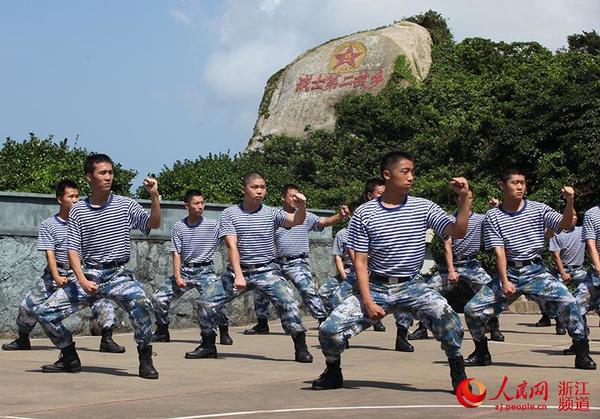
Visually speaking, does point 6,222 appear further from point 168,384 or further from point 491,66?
point 491,66

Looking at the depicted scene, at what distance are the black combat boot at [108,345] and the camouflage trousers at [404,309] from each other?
4.99m

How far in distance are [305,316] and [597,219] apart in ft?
30.1

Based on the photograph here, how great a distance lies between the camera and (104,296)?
11820 mm

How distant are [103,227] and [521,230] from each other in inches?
161

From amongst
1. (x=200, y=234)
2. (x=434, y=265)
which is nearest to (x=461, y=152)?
(x=434, y=265)

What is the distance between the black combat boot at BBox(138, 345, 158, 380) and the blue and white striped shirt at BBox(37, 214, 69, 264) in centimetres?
301

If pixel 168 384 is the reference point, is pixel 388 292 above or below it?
above

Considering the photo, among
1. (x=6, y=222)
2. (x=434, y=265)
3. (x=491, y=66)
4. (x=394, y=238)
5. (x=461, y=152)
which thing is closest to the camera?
(x=394, y=238)

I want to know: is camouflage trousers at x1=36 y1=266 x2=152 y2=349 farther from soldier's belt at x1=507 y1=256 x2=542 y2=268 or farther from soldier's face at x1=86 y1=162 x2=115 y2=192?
soldier's belt at x1=507 y1=256 x2=542 y2=268

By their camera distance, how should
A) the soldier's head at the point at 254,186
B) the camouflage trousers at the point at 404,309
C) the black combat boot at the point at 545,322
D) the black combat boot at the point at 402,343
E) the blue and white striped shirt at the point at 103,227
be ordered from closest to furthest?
the camouflage trousers at the point at 404,309
the blue and white striped shirt at the point at 103,227
the soldier's head at the point at 254,186
the black combat boot at the point at 402,343
the black combat boot at the point at 545,322

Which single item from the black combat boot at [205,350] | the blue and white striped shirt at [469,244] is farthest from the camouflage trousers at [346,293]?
the black combat boot at [205,350]

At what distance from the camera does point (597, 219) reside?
14.3 meters

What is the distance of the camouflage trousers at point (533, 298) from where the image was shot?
12375 mm

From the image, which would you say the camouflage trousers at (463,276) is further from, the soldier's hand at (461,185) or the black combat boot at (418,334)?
the soldier's hand at (461,185)
